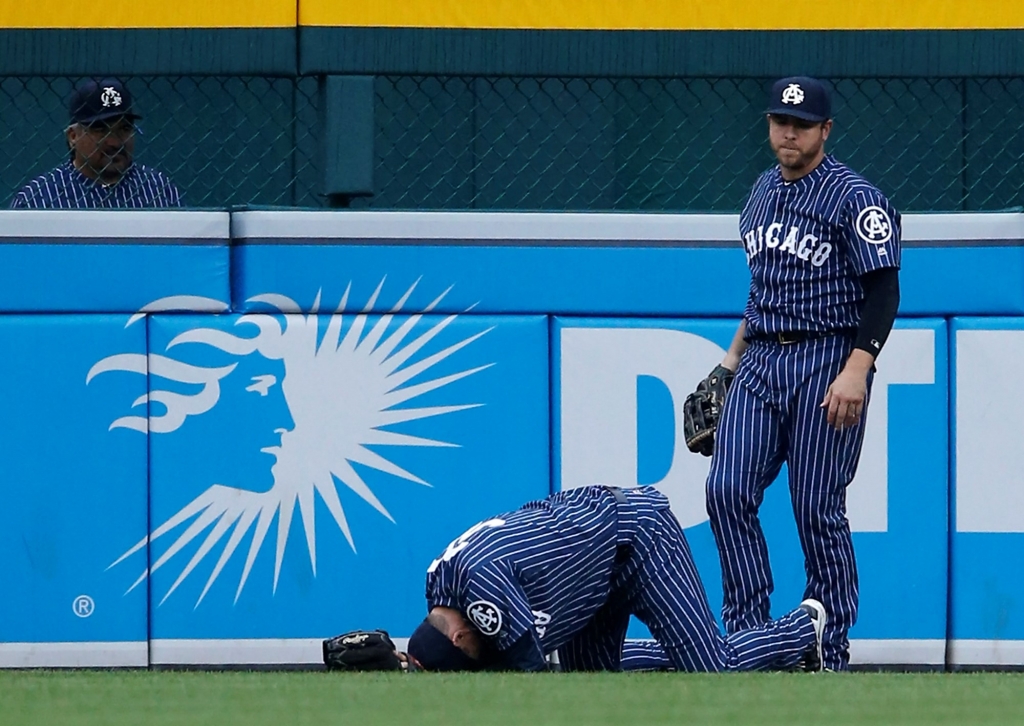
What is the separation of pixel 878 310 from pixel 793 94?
25.7 inches

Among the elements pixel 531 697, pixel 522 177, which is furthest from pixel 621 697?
pixel 522 177

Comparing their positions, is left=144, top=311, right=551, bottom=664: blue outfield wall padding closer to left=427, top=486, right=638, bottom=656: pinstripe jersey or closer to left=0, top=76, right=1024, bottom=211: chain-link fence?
left=427, top=486, right=638, bottom=656: pinstripe jersey

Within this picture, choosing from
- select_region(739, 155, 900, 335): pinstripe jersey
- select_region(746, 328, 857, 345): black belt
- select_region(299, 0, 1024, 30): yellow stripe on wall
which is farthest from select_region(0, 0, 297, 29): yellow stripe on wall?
select_region(746, 328, 857, 345): black belt

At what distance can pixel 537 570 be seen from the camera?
183 inches

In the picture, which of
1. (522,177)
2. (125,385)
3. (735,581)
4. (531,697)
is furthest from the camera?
(522,177)

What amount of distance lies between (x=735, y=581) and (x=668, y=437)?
91cm

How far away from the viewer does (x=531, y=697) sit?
3887mm

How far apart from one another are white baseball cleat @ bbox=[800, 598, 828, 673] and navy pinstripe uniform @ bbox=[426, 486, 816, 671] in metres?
0.04

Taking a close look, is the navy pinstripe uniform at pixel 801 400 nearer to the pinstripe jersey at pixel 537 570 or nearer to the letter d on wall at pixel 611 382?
the pinstripe jersey at pixel 537 570

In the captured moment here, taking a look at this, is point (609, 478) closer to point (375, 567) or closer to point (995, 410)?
point (375, 567)

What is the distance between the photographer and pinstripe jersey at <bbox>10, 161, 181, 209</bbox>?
6.15m

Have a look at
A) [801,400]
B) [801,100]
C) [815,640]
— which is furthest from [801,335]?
[815,640]

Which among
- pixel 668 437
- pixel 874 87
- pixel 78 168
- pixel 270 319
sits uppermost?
pixel 874 87

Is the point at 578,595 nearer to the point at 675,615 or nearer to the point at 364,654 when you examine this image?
the point at 675,615
